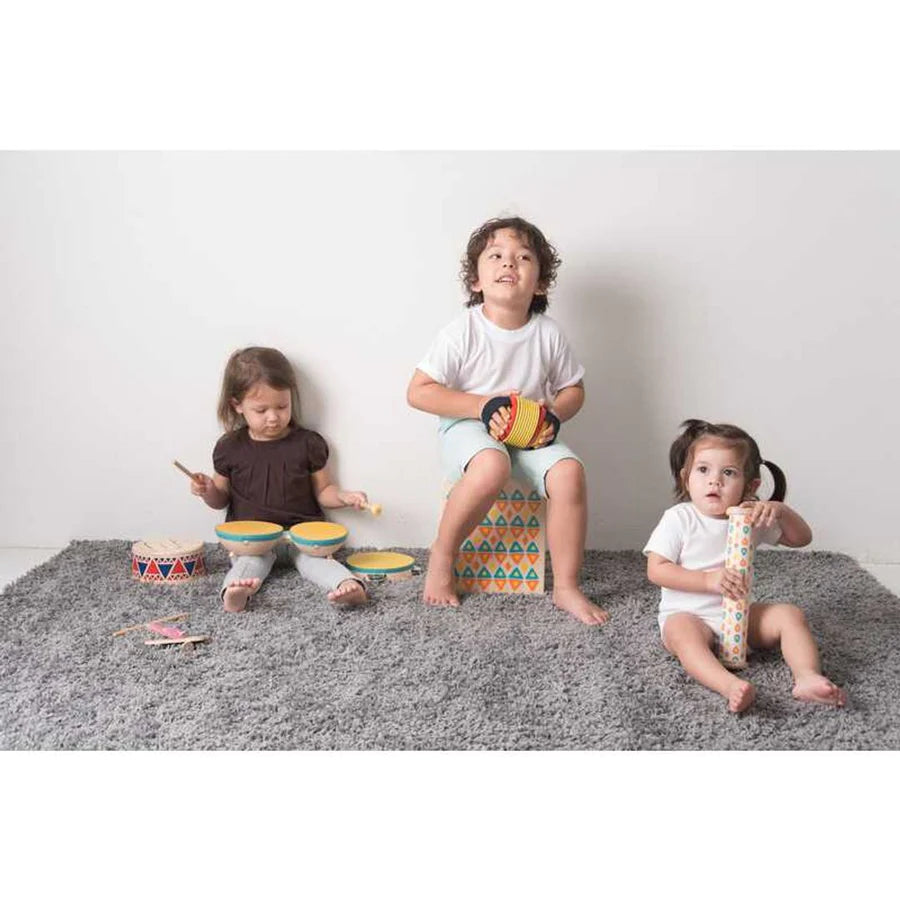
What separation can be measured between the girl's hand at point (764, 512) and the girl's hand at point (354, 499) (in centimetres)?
89

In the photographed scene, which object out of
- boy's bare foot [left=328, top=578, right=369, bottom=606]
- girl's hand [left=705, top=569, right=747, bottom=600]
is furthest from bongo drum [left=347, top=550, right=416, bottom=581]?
girl's hand [left=705, top=569, right=747, bottom=600]

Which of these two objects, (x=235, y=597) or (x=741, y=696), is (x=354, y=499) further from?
(x=741, y=696)

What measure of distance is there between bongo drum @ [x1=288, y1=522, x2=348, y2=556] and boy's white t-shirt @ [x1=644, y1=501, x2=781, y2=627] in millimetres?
722

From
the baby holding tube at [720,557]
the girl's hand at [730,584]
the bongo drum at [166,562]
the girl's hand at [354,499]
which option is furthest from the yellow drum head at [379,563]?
the girl's hand at [730,584]

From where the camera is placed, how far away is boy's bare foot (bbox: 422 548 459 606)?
207 centimetres

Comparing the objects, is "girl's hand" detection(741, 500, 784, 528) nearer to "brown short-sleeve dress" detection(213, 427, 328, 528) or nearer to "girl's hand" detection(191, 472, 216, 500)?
"brown short-sleeve dress" detection(213, 427, 328, 528)

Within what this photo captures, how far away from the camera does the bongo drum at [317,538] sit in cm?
222

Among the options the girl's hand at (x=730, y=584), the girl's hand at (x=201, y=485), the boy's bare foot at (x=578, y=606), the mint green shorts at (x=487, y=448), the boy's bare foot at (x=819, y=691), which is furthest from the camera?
the girl's hand at (x=201, y=485)

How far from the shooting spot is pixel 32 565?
7.72 ft

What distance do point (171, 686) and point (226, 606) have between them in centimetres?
37

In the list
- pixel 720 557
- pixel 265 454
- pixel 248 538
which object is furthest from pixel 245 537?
pixel 720 557

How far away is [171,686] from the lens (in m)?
1.63

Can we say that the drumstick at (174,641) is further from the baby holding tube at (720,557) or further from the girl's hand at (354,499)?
the baby holding tube at (720,557)

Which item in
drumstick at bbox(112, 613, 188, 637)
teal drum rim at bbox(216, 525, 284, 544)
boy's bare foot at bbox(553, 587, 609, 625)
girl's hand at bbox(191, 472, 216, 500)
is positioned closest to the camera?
drumstick at bbox(112, 613, 188, 637)
